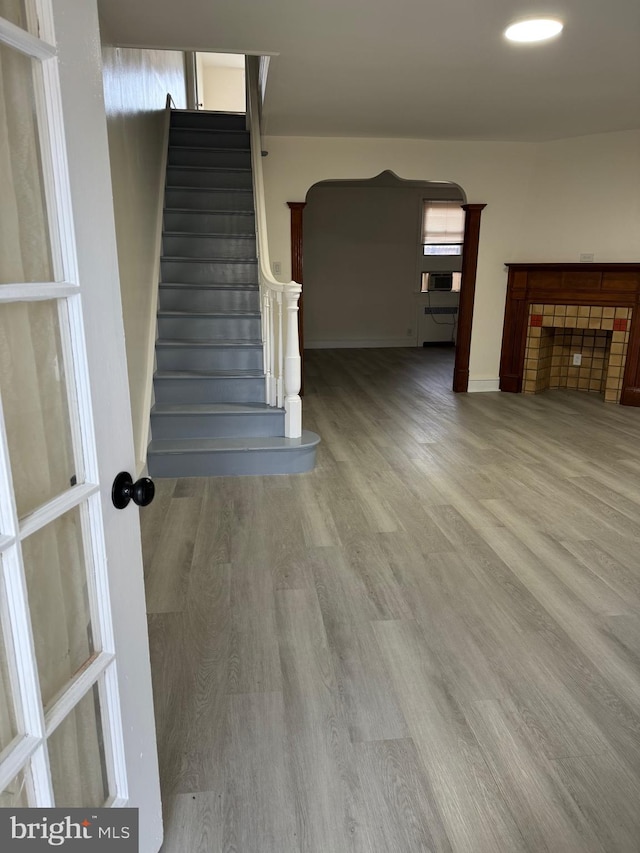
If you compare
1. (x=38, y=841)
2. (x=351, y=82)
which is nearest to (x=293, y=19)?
(x=351, y=82)

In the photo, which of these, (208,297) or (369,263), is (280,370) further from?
(369,263)

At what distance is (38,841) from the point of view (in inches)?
37.2

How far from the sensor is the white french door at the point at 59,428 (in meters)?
0.86

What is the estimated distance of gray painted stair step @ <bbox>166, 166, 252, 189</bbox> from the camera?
5328mm

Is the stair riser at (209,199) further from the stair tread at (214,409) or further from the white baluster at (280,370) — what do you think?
the stair tread at (214,409)

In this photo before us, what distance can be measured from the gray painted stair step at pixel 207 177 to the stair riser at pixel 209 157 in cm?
16

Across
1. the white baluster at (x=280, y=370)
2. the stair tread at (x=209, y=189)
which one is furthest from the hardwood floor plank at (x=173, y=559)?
the stair tread at (x=209, y=189)

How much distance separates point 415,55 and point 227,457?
2589 mm

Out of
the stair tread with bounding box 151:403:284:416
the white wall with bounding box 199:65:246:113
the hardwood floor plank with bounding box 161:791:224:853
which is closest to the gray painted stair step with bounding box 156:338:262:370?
the stair tread with bounding box 151:403:284:416

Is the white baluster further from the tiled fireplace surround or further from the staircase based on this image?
the tiled fireplace surround

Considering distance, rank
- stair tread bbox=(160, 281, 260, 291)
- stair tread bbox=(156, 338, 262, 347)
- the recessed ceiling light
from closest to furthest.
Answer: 1. the recessed ceiling light
2. stair tread bbox=(156, 338, 262, 347)
3. stair tread bbox=(160, 281, 260, 291)

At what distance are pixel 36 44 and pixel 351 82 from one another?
350 centimetres

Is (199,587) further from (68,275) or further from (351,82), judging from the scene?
(351,82)

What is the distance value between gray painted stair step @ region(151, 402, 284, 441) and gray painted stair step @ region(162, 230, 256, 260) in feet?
5.25
